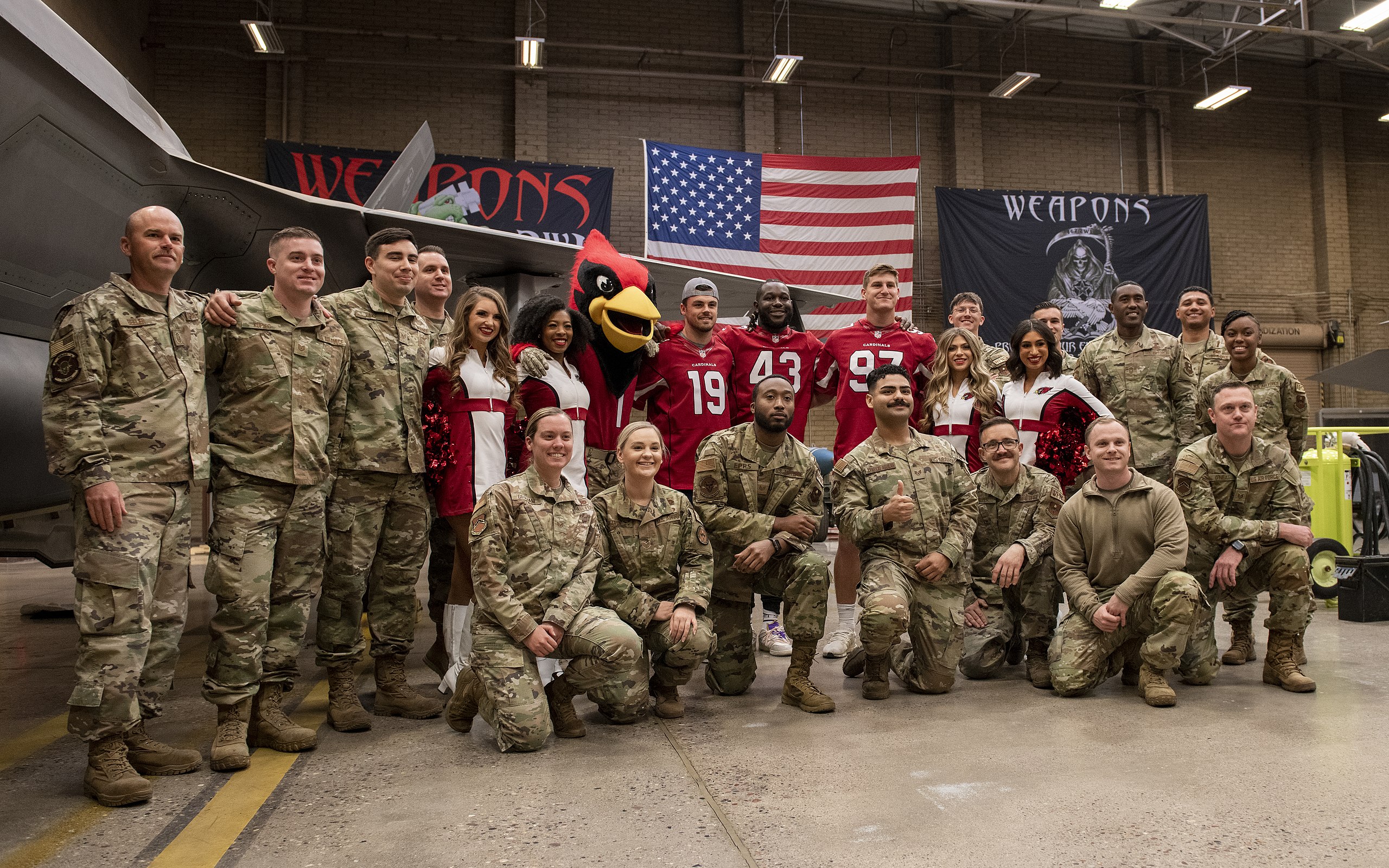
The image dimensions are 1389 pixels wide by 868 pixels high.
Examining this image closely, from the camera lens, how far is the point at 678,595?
13.1 ft

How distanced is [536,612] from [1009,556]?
2.33 metres

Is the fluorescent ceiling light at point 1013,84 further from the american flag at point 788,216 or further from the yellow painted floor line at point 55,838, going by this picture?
the yellow painted floor line at point 55,838

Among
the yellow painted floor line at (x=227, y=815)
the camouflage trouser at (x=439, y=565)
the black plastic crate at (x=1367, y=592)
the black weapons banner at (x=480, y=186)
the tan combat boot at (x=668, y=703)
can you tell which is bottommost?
the yellow painted floor line at (x=227, y=815)

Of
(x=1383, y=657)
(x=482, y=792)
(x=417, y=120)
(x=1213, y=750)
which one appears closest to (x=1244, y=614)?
(x=1383, y=657)

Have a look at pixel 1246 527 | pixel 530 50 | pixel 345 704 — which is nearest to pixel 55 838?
pixel 345 704

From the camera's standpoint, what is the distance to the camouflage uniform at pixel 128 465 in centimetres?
308

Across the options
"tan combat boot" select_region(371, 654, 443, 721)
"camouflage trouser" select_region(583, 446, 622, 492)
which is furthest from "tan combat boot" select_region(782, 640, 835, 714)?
"tan combat boot" select_region(371, 654, 443, 721)

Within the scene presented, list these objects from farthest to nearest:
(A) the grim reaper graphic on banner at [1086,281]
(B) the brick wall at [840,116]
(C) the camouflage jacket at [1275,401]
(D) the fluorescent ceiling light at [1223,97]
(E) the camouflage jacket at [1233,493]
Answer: (A) the grim reaper graphic on banner at [1086,281] < (D) the fluorescent ceiling light at [1223,97] < (B) the brick wall at [840,116] < (C) the camouflage jacket at [1275,401] < (E) the camouflage jacket at [1233,493]

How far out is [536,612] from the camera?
12.4 feet

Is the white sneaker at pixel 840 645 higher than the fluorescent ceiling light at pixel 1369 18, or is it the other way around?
the fluorescent ceiling light at pixel 1369 18

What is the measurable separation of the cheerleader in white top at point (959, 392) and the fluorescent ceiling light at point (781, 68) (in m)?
8.51

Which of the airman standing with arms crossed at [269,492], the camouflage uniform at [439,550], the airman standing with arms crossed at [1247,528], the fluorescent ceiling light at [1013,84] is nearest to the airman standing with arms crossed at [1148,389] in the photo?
the airman standing with arms crossed at [1247,528]

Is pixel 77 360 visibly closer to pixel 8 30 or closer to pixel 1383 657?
pixel 8 30

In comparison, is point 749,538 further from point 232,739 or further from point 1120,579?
point 232,739
